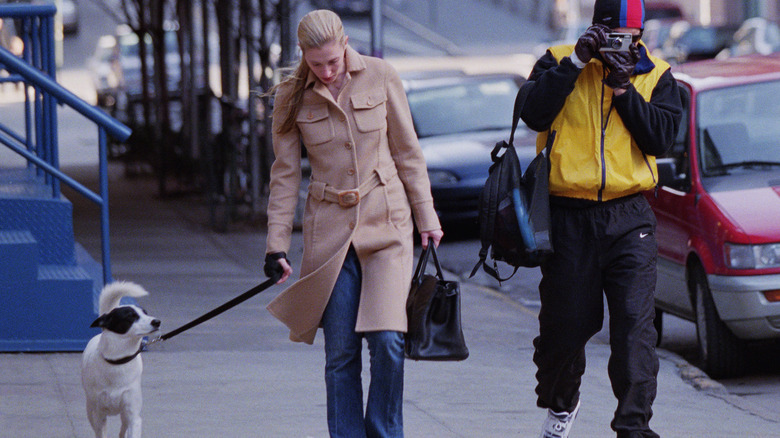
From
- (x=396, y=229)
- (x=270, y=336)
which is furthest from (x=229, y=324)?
(x=396, y=229)

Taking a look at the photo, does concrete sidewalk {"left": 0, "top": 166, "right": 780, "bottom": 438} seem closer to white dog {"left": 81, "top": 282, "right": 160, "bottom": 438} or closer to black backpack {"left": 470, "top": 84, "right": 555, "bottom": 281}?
white dog {"left": 81, "top": 282, "right": 160, "bottom": 438}

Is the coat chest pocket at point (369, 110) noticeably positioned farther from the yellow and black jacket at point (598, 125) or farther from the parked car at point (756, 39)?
Answer: the parked car at point (756, 39)

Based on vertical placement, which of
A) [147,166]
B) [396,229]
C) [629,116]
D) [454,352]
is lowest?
[147,166]

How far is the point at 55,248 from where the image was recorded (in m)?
7.51

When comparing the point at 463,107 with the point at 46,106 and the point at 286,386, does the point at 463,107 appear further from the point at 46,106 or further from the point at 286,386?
the point at 286,386

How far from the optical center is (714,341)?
725 cm

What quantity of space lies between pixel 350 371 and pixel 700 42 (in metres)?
30.1

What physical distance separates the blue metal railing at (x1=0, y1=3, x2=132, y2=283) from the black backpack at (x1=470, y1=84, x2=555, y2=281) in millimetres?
2742

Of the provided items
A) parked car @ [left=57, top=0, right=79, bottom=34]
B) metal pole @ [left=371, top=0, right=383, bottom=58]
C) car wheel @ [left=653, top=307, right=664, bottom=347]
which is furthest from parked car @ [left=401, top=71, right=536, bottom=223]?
parked car @ [left=57, top=0, right=79, bottom=34]

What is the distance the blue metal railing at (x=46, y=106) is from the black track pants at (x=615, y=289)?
9.81ft

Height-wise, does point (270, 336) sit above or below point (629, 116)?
below


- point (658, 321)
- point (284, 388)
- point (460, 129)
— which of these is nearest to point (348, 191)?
point (284, 388)

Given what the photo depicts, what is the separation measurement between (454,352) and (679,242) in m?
3.15

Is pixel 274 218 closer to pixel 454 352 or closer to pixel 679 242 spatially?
pixel 454 352
